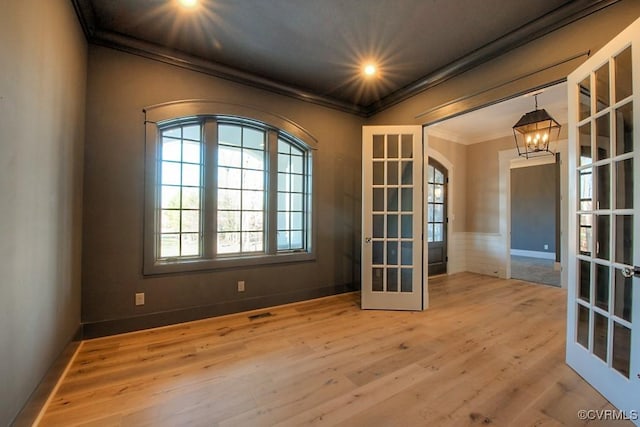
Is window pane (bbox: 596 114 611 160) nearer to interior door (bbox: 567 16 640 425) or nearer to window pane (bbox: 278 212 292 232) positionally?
interior door (bbox: 567 16 640 425)

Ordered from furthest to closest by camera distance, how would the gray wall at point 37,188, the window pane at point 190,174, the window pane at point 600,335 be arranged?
the window pane at point 190,174
the window pane at point 600,335
the gray wall at point 37,188

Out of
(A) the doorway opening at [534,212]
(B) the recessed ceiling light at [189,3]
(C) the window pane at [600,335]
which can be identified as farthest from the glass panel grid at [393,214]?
(A) the doorway opening at [534,212]

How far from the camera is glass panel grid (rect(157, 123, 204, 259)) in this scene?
2.88m

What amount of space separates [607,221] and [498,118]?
3.41m

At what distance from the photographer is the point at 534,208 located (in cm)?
771

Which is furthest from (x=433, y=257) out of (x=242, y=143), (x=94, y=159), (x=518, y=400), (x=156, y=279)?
(x=94, y=159)

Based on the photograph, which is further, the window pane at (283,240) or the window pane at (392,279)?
the window pane at (283,240)

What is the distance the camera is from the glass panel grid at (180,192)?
9.45ft

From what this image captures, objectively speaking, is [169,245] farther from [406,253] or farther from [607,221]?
[607,221]

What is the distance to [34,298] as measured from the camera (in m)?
1.59

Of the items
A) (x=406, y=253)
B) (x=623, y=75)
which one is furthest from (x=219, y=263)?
(x=623, y=75)

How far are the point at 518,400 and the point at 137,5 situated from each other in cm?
393

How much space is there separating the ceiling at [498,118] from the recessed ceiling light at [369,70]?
1012 millimetres

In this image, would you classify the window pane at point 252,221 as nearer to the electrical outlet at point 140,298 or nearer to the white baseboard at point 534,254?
the electrical outlet at point 140,298
